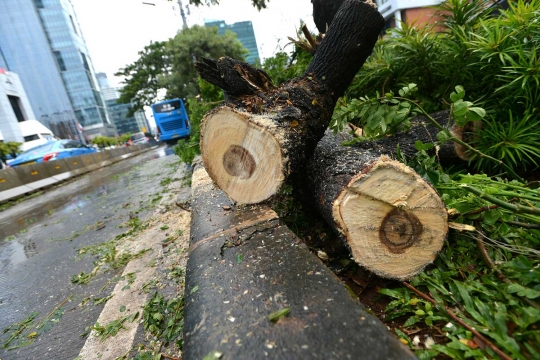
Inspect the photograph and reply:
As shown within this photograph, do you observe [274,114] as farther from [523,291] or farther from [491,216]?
[523,291]

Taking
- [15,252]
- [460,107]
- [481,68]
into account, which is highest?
[481,68]

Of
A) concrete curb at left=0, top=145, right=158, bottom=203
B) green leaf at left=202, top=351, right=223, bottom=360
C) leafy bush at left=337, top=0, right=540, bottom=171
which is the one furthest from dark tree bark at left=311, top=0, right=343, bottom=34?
concrete curb at left=0, top=145, right=158, bottom=203

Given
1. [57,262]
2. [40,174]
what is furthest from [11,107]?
[57,262]

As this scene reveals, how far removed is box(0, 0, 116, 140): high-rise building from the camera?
60969 millimetres

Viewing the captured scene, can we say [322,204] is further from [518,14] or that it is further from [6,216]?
[6,216]

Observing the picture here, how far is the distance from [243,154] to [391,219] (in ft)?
2.81

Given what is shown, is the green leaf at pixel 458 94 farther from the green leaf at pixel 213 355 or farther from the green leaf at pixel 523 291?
the green leaf at pixel 213 355

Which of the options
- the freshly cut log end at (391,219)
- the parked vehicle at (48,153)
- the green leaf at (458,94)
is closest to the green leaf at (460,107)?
the green leaf at (458,94)

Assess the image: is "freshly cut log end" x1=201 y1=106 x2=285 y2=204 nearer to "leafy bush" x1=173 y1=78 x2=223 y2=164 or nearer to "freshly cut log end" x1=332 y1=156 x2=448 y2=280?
"freshly cut log end" x1=332 y1=156 x2=448 y2=280

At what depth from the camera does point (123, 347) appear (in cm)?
140

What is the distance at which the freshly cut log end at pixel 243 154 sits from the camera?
149cm

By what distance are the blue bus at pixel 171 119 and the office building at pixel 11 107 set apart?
22896 mm

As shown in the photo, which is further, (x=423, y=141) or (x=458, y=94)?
(x=423, y=141)

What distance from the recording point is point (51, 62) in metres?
65.7
